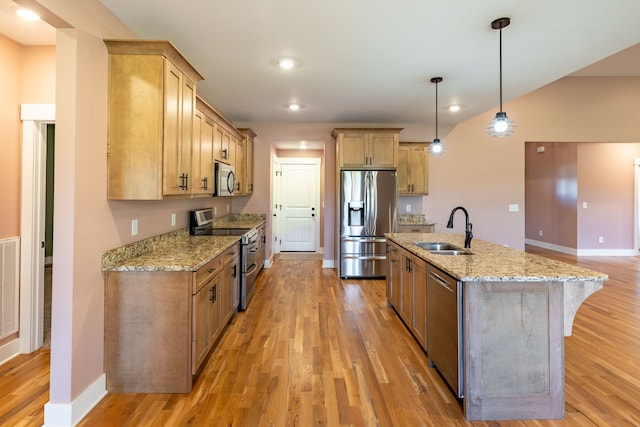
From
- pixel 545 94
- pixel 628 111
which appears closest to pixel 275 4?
pixel 545 94

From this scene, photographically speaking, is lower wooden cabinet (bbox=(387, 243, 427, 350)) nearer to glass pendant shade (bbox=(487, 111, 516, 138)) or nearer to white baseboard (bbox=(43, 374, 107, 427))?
glass pendant shade (bbox=(487, 111, 516, 138))

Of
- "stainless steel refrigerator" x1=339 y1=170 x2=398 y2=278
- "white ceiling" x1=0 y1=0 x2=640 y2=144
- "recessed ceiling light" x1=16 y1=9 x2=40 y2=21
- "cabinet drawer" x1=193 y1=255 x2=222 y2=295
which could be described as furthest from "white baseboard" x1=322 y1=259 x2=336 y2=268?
"recessed ceiling light" x1=16 y1=9 x2=40 y2=21

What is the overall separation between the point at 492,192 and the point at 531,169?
130 inches

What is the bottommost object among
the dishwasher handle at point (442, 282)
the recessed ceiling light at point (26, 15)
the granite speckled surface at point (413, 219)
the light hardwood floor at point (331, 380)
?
the light hardwood floor at point (331, 380)

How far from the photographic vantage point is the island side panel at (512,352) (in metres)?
1.92

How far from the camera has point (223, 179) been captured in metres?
3.92

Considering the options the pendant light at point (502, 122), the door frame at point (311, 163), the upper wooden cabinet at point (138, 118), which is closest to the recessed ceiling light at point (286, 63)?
the upper wooden cabinet at point (138, 118)

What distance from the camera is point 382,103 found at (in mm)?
4719

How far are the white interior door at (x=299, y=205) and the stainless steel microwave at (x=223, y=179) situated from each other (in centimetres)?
346

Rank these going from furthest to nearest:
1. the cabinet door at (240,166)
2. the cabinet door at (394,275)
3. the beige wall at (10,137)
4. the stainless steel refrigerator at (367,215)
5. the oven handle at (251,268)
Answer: the stainless steel refrigerator at (367,215)
the cabinet door at (240,166)
the oven handle at (251,268)
the cabinet door at (394,275)
the beige wall at (10,137)

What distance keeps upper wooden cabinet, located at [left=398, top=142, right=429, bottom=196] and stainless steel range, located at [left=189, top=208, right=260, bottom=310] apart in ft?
9.37

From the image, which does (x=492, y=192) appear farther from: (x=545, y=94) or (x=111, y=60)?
(x=111, y=60)

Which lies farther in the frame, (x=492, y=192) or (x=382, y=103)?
(x=492, y=192)

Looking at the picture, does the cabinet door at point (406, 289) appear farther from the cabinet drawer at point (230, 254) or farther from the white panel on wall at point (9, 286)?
the white panel on wall at point (9, 286)
